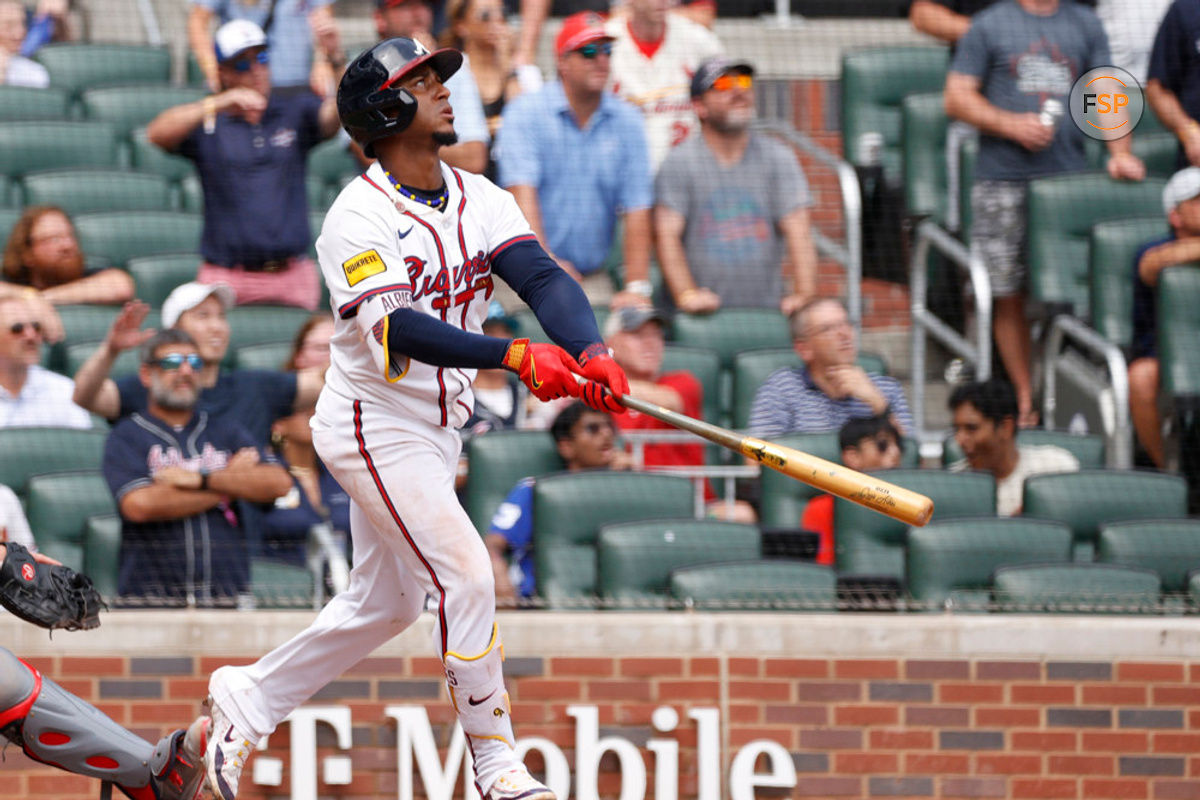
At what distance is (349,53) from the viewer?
8.21 m

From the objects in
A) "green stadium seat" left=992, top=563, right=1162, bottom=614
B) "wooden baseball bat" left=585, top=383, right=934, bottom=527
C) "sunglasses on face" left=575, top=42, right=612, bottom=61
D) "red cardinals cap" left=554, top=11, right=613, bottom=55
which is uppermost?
"red cardinals cap" left=554, top=11, right=613, bottom=55

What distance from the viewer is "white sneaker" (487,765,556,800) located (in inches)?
156

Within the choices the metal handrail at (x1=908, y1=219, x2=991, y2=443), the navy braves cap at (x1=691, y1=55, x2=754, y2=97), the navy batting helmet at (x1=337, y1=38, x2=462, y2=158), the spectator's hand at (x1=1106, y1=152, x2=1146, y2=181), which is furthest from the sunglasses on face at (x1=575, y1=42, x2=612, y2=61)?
the navy batting helmet at (x1=337, y1=38, x2=462, y2=158)

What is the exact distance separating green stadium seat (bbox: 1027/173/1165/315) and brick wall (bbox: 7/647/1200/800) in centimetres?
241

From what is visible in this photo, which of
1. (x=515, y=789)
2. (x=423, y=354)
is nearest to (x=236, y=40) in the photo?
(x=423, y=354)

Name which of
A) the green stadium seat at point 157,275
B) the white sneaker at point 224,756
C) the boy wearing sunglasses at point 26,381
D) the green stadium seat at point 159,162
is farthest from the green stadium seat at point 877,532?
the green stadium seat at point 159,162

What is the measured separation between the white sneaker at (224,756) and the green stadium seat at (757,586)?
1.44 metres

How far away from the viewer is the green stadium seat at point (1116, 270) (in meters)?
6.83

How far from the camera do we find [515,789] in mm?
3963

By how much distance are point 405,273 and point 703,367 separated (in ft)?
9.17

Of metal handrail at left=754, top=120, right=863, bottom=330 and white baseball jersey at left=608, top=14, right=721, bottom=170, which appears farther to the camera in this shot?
white baseball jersey at left=608, top=14, right=721, bottom=170

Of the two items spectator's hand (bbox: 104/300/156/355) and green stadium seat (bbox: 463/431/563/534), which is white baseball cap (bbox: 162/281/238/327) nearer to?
spectator's hand (bbox: 104/300/156/355)

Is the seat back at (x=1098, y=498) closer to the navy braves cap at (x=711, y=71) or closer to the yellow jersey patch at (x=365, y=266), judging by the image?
the navy braves cap at (x=711, y=71)

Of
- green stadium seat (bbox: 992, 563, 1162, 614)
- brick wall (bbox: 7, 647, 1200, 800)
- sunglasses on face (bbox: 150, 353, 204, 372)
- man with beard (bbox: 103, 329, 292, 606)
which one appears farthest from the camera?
sunglasses on face (bbox: 150, 353, 204, 372)
